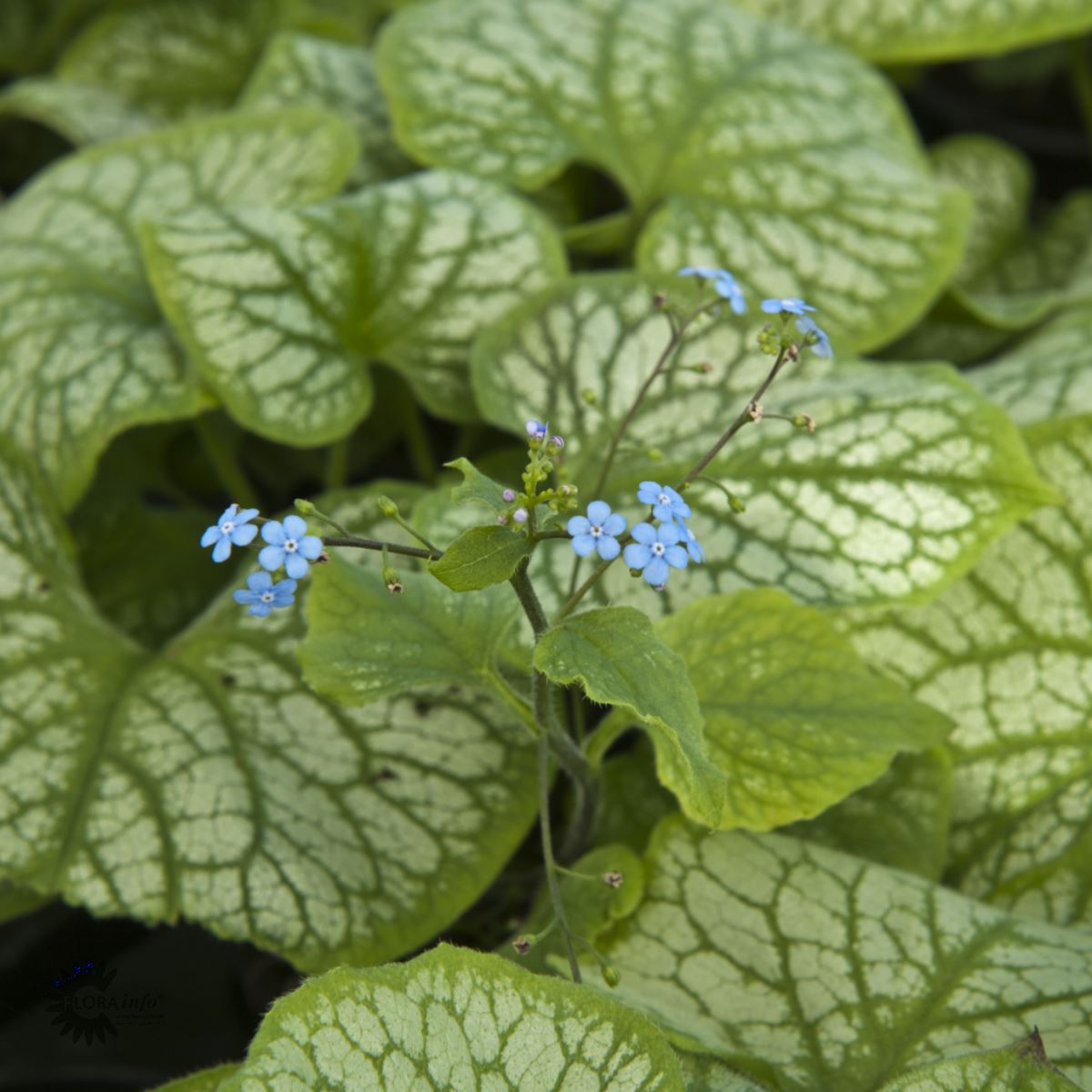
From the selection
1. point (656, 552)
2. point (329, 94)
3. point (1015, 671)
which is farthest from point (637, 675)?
point (329, 94)

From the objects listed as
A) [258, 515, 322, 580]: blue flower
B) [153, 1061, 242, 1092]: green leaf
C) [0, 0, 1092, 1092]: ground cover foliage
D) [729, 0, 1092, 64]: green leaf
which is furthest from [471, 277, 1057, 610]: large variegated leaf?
[729, 0, 1092, 64]: green leaf

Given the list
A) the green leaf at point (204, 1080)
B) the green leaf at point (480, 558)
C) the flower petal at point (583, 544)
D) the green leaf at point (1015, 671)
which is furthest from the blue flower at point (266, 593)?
the green leaf at point (1015, 671)

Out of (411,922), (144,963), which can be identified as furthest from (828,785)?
(144,963)

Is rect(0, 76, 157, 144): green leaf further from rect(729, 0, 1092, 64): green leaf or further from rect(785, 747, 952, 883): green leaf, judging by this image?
rect(785, 747, 952, 883): green leaf

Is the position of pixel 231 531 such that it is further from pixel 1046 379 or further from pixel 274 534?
pixel 1046 379

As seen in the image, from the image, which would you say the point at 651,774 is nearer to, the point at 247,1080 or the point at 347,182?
the point at 247,1080

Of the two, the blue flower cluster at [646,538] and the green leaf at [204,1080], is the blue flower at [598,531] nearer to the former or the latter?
the blue flower cluster at [646,538]
